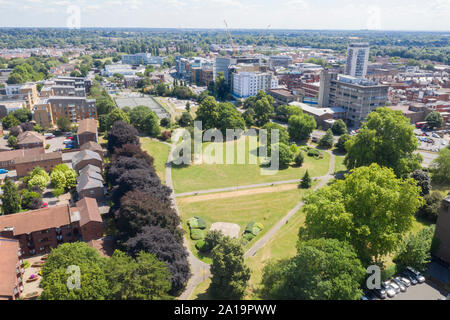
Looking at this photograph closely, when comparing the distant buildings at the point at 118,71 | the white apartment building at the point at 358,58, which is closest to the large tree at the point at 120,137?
the distant buildings at the point at 118,71

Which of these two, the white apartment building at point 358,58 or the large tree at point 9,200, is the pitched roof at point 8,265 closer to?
the large tree at point 9,200

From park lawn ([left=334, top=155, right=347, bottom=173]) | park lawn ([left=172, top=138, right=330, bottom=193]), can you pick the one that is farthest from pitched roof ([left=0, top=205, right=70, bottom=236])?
park lawn ([left=334, top=155, right=347, bottom=173])

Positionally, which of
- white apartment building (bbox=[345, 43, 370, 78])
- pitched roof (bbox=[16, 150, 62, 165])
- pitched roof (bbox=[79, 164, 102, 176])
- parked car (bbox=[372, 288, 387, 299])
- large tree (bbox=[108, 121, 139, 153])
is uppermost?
white apartment building (bbox=[345, 43, 370, 78])

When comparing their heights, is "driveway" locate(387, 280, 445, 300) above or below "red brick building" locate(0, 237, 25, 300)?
below

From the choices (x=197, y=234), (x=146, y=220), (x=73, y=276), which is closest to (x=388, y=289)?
(x=197, y=234)

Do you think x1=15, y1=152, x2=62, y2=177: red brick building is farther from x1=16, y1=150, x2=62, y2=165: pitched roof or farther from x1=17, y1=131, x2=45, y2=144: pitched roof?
x1=17, y1=131, x2=45, y2=144: pitched roof

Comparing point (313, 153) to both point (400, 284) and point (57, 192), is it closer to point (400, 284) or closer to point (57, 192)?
point (400, 284)
